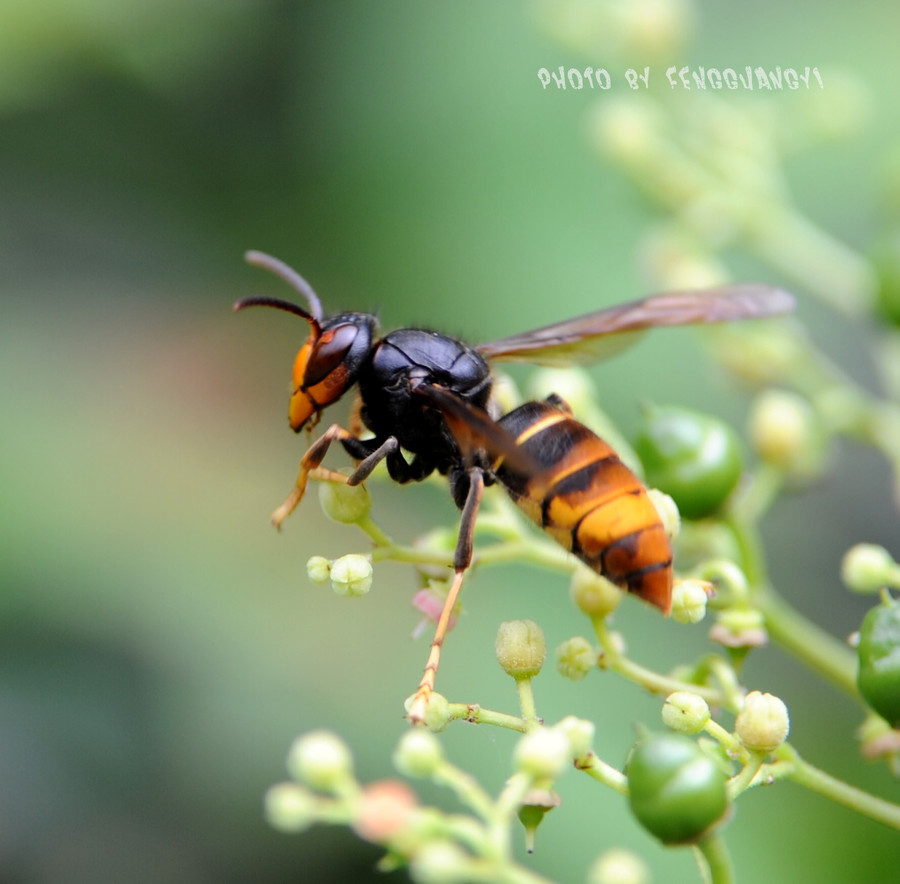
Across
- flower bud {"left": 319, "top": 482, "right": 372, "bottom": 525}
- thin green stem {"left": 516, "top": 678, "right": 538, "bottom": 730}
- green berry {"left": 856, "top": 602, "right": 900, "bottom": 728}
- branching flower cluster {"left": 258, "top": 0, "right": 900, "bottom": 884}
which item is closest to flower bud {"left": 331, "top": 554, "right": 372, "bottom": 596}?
branching flower cluster {"left": 258, "top": 0, "right": 900, "bottom": 884}

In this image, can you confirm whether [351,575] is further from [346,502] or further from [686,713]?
[686,713]

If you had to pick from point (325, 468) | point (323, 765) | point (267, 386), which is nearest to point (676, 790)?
point (323, 765)

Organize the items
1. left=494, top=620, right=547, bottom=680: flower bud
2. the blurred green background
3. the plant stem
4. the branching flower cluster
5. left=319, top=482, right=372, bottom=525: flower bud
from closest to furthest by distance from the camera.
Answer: the branching flower cluster < left=494, top=620, right=547, bottom=680: flower bud < left=319, top=482, right=372, bottom=525: flower bud < the plant stem < the blurred green background

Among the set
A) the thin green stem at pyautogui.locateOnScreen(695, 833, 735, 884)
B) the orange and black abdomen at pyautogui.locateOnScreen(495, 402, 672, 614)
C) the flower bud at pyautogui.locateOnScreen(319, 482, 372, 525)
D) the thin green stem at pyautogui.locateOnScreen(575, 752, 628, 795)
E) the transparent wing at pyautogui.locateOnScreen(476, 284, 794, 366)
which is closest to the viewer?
the thin green stem at pyautogui.locateOnScreen(695, 833, 735, 884)

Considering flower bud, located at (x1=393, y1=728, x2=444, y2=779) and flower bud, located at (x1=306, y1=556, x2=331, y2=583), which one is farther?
flower bud, located at (x1=306, y1=556, x2=331, y2=583)

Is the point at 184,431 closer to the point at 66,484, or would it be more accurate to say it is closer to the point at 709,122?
the point at 66,484

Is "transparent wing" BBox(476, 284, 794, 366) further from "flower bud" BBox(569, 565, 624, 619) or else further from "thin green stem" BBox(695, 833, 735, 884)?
"thin green stem" BBox(695, 833, 735, 884)
